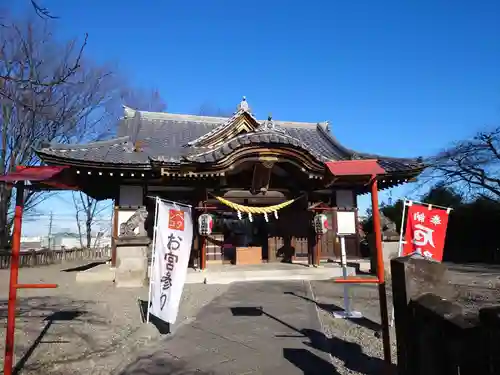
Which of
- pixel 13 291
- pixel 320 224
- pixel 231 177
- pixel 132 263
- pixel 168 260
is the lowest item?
pixel 132 263

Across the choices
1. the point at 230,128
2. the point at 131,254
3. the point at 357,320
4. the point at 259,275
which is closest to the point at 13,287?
the point at 357,320

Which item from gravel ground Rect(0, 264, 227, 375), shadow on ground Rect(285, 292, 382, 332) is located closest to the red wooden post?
gravel ground Rect(0, 264, 227, 375)

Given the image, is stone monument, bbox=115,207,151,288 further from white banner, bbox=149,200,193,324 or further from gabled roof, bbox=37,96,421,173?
white banner, bbox=149,200,193,324

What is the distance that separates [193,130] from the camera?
16.0 meters

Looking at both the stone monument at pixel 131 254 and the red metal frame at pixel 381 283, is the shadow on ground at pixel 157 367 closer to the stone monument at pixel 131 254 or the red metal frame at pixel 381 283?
the red metal frame at pixel 381 283

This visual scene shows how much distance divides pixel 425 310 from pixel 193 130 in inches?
558

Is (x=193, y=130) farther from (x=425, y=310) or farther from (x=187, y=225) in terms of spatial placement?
(x=425, y=310)

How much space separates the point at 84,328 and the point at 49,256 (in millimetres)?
18368

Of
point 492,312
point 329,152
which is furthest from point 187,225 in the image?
point 329,152

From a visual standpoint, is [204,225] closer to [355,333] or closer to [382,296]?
[355,333]

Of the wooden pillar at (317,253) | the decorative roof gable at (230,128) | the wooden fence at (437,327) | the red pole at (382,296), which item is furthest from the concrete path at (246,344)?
the decorative roof gable at (230,128)

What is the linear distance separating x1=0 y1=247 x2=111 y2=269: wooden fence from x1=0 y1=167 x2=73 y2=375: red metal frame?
1745 centimetres

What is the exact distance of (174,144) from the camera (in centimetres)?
1422

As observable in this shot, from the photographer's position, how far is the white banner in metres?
5.60
